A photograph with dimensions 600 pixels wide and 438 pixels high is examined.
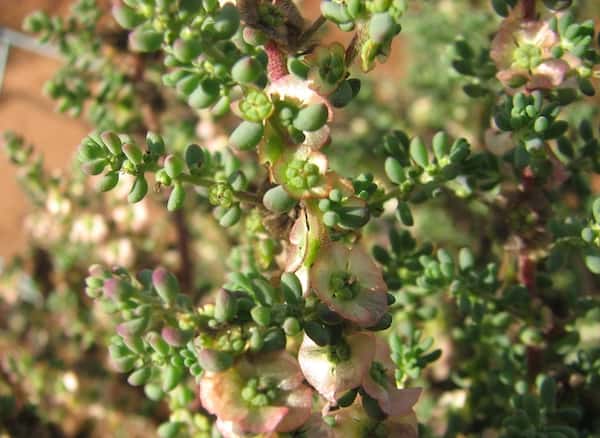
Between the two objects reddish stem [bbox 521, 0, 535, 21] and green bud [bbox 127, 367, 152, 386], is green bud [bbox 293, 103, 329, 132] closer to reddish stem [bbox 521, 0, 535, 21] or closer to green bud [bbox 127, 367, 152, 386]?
green bud [bbox 127, 367, 152, 386]

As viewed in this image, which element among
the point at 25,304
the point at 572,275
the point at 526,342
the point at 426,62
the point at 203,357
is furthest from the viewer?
the point at 426,62

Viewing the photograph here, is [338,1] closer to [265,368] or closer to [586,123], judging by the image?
[265,368]

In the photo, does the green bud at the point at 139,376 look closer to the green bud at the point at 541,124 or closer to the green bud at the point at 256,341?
the green bud at the point at 256,341

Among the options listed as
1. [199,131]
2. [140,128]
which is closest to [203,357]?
[140,128]

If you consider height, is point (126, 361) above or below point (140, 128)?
above

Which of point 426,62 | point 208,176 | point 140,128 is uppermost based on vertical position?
point 208,176

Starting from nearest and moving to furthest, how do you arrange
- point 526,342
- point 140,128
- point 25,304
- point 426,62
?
point 526,342
point 140,128
point 25,304
point 426,62

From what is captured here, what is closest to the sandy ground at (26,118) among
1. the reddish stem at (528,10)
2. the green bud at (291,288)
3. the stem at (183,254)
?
the stem at (183,254)

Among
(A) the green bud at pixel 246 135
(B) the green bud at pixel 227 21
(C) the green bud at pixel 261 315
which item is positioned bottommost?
(C) the green bud at pixel 261 315
